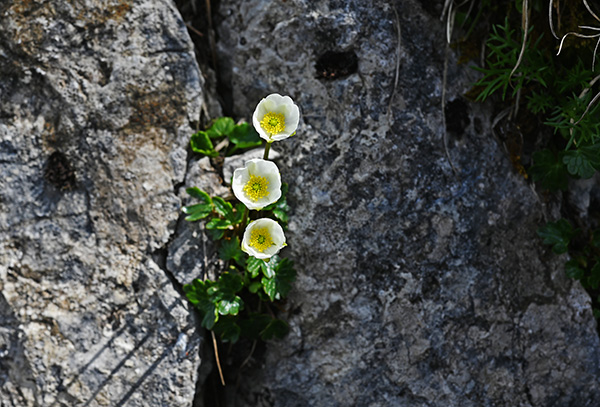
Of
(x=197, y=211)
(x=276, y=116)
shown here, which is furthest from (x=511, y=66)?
(x=197, y=211)

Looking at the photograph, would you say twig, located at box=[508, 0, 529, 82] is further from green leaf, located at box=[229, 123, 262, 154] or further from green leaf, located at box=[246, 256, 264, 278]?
green leaf, located at box=[246, 256, 264, 278]

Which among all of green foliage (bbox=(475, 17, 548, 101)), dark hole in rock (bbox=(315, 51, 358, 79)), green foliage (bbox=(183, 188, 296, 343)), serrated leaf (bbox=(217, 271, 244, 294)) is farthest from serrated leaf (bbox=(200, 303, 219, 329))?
green foliage (bbox=(475, 17, 548, 101))

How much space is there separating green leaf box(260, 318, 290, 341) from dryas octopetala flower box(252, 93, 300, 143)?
3.08 ft

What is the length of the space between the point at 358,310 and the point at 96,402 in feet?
4.44

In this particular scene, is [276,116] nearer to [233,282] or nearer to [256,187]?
[256,187]

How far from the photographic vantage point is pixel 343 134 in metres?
2.90

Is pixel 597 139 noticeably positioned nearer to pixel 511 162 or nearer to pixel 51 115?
pixel 511 162

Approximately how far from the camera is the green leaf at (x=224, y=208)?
2.84 meters

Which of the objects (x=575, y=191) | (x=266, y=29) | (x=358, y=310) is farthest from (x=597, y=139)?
(x=266, y=29)

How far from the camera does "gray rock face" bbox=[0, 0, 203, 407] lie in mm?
2795

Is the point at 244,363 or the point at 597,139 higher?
the point at 597,139

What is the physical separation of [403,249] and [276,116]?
91 centimetres

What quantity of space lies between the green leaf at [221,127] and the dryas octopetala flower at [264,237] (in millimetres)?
680

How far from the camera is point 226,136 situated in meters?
3.11
